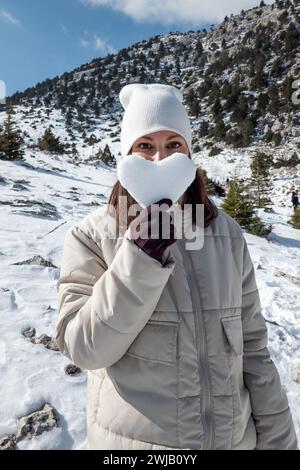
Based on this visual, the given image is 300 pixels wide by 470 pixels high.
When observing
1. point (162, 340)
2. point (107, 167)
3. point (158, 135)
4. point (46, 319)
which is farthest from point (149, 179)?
point (107, 167)

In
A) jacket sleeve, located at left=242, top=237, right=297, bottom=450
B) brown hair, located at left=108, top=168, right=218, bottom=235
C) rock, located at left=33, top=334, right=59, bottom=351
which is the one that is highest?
brown hair, located at left=108, top=168, right=218, bottom=235

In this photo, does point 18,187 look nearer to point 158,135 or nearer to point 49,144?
point 158,135

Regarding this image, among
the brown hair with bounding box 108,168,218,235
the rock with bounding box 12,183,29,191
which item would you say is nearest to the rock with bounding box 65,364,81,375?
the brown hair with bounding box 108,168,218,235

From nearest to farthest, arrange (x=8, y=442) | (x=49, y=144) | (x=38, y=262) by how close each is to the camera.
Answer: (x=8, y=442) → (x=38, y=262) → (x=49, y=144)

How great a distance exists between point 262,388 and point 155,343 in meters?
0.55

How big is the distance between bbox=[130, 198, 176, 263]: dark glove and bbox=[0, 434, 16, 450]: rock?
1.61 meters

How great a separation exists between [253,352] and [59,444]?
4.43 ft

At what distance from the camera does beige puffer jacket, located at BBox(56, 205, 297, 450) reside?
1.00 metres

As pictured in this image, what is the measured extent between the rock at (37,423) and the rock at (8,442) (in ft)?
0.09

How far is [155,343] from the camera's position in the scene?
1.08 metres

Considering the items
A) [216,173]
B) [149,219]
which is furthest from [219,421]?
[216,173]

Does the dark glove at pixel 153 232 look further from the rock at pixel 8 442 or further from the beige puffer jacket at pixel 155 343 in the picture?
the rock at pixel 8 442

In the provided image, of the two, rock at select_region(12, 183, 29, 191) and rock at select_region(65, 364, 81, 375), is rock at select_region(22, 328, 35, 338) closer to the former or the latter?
rock at select_region(65, 364, 81, 375)

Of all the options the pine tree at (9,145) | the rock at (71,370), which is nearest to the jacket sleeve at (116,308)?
the rock at (71,370)
